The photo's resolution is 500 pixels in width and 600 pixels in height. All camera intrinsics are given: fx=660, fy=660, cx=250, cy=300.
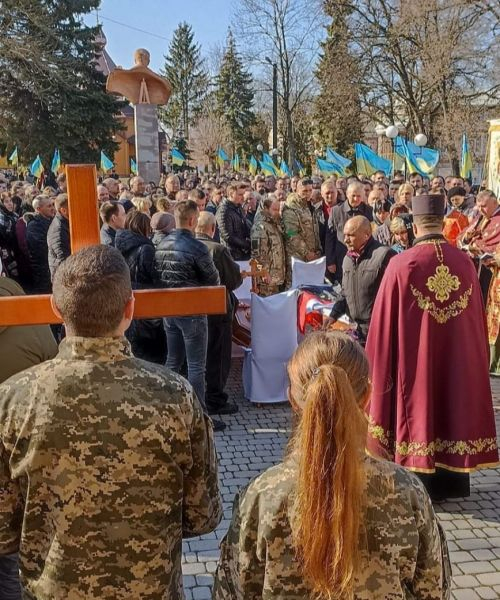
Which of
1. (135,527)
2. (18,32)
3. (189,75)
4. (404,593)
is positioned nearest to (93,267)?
(135,527)

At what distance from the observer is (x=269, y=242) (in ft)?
29.0

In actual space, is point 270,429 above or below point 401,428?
below

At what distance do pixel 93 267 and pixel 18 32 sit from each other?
1132 inches

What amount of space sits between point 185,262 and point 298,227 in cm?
402

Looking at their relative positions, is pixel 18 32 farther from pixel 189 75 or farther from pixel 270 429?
pixel 189 75

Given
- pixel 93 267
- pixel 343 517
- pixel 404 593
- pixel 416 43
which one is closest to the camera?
pixel 343 517

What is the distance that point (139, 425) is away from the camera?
190 cm

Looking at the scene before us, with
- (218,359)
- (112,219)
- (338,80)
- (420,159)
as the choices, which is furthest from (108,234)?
(338,80)

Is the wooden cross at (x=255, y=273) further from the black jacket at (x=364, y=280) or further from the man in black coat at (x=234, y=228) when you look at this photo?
the black jacket at (x=364, y=280)

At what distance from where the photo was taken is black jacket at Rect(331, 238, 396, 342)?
509 centimetres

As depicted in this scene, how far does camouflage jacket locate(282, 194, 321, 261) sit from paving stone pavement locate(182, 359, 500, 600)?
320 centimetres

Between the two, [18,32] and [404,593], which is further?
[18,32]

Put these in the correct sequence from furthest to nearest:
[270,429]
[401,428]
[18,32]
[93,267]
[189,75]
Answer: [189,75] < [18,32] < [270,429] < [401,428] < [93,267]

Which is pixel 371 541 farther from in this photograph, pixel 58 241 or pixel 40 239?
pixel 40 239
